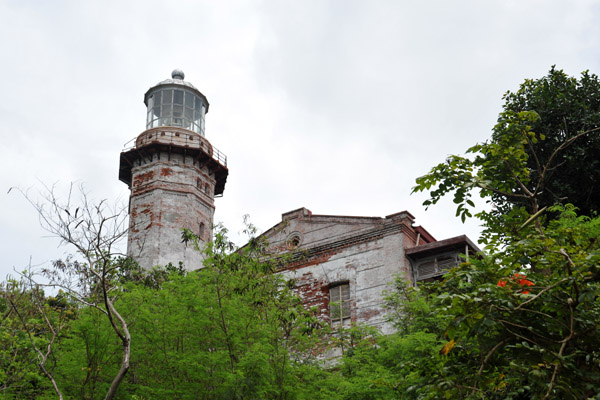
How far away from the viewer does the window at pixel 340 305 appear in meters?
19.8

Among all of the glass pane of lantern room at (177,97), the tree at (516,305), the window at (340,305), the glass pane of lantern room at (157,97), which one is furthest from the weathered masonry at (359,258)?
the glass pane of lantern room at (157,97)

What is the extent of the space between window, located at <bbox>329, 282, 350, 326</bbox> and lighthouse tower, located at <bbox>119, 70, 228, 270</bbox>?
8.00 m

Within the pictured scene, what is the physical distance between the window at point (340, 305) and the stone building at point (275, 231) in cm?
3

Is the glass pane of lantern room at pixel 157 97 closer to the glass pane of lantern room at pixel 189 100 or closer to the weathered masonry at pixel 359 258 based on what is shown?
the glass pane of lantern room at pixel 189 100

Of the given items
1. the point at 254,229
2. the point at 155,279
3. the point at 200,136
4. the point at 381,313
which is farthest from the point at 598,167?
the point at 200,136

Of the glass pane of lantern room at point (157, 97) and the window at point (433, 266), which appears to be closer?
the window at point (433, 266)

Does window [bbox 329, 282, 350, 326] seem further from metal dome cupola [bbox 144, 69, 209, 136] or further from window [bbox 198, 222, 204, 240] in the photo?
metal dome cupola [bbox 144, 69, 209, 136]

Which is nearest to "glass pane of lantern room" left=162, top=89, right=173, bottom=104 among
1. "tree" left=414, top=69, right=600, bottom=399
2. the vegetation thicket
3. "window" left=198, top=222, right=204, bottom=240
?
"window" left=198, top=222, right=204, bottom=240

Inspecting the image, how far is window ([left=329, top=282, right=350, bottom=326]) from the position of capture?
19.8m

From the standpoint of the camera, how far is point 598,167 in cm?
1880

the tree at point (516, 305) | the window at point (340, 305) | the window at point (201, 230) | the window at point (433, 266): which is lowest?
the tree at point (516, 305)

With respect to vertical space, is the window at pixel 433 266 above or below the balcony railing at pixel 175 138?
below

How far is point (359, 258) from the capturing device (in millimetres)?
20328

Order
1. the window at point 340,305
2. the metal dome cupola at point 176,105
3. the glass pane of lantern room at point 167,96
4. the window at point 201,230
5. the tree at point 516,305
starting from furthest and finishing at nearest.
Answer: the glass pane of lantern room at point 167,96
the metal dome cupola at point 176,105
the window at point 201,230
the window at point 340,305
the tree at point 516,305
